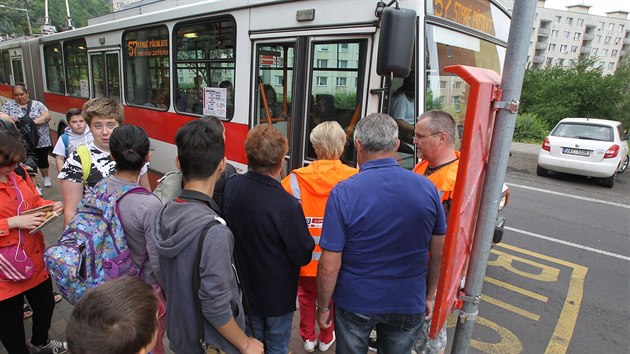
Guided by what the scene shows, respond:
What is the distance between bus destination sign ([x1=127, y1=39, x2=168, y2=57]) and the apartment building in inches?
3202

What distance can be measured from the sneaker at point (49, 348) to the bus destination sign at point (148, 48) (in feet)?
13.2

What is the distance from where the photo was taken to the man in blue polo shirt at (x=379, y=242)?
5.98ft

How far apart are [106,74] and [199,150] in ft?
21.2

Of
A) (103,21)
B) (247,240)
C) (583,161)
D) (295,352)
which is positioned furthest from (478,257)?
(583,161)

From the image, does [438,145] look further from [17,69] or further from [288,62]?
[17,69]

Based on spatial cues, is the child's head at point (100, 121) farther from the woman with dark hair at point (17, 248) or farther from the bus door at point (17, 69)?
the bus door at point (17, 69)

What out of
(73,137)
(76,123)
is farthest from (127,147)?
(76,123)

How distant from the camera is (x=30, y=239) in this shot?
2246mm

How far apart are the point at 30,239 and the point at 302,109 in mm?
2498

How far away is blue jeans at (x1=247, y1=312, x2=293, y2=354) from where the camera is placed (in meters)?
2.19

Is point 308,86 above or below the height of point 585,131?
above

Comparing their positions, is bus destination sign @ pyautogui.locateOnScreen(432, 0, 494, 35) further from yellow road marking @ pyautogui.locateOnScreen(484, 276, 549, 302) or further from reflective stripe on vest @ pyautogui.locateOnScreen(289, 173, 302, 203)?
yellow road marking @ pyautogui.locateOnScreen(484, 276, 549, 302)

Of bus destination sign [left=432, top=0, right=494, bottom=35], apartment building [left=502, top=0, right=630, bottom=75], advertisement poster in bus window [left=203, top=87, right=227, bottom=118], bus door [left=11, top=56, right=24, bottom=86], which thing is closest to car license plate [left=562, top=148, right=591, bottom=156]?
bus destination sign [left=432, top=0, right=494, bottom=35]

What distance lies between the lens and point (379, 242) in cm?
186
